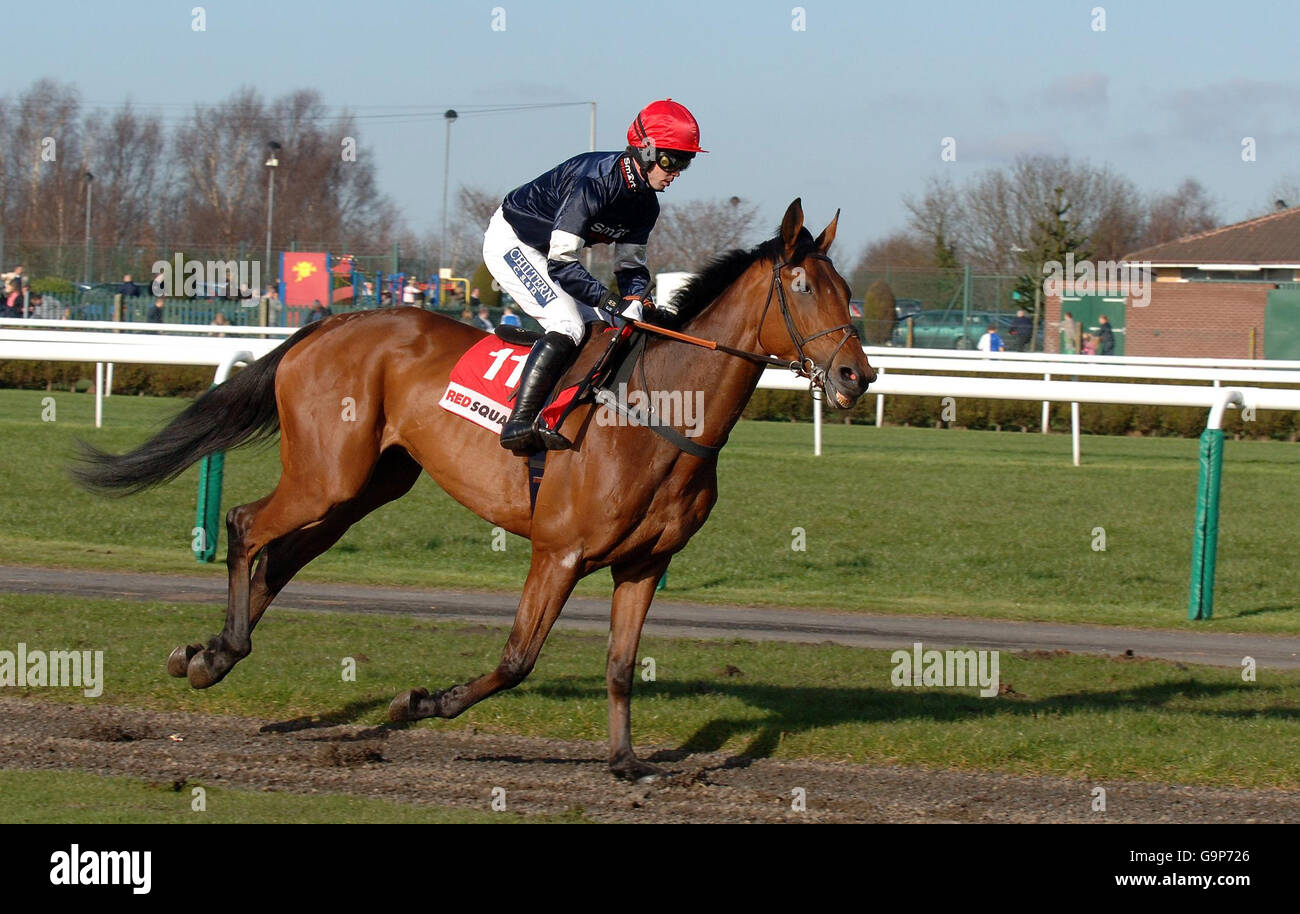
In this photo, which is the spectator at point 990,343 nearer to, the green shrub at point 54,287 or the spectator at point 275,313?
the spectator at point 275,313

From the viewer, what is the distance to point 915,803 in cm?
488

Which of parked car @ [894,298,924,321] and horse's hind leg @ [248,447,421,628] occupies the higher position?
parked car @ [894,298,924,321]

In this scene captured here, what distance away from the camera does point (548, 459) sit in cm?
535

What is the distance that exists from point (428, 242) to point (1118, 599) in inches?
1908

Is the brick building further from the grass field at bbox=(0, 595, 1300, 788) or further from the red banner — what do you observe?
the grass field at bbox=(0, 595, 1300, 788)

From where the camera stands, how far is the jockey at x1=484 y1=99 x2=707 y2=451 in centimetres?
526

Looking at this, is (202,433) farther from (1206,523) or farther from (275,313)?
(275,313)

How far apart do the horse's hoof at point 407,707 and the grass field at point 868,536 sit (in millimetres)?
4414

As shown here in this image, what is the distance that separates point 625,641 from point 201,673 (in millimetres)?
1788

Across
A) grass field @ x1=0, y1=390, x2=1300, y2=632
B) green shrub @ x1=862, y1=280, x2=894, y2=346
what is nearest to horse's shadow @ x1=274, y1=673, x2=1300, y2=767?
grass field @ x1=0, y1=390, x2=1300, y2=632

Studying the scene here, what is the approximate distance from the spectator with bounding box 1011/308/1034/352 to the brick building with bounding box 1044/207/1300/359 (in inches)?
16.1

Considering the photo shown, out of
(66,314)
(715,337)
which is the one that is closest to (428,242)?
(66,314)

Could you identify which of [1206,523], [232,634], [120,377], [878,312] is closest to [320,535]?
[232,634]
